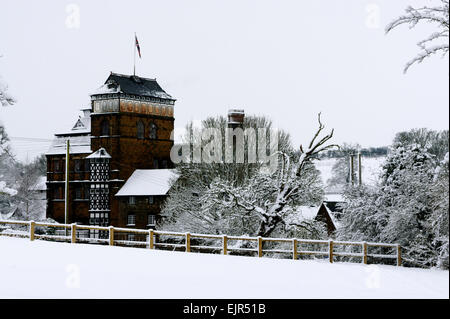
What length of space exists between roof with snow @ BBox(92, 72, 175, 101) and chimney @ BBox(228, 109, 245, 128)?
13661 mm

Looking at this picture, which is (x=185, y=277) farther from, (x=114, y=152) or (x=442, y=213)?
(x=114, y=152)

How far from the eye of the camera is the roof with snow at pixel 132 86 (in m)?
68.1

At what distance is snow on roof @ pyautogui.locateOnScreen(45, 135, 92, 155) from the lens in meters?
69.9

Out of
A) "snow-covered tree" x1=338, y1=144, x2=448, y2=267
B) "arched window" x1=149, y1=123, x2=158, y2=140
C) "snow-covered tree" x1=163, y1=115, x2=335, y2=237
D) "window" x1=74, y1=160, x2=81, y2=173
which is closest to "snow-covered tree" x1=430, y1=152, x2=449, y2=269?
"snow-covered tree" x1=338, y1=144, x2=448, y2=267

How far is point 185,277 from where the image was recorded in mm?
20484

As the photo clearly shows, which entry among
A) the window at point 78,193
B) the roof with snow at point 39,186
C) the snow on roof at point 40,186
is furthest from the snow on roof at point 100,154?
the snow on roof at point 40,186

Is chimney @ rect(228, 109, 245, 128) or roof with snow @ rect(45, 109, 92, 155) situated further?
roof with snow @ rect(45, 109, 92, 155)

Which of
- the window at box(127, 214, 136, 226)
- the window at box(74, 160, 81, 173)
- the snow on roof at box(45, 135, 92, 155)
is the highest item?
the snow on roof at box(45, 135, 92, 155)

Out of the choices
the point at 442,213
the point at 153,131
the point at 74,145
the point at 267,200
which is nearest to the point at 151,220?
A: the point at 153,131

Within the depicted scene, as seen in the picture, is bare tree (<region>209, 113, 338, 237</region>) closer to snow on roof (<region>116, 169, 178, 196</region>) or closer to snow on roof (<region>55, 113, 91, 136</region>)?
snow on roof (<region>116, 169, 178, 196</region>)

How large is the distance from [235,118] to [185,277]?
3901 cm

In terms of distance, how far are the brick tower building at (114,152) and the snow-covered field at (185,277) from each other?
127 feet
